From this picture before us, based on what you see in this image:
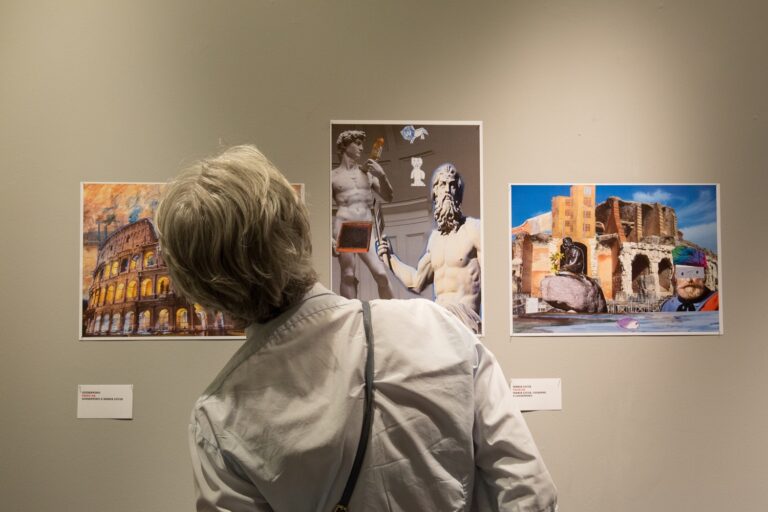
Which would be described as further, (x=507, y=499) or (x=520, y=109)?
(x=520, y=109)

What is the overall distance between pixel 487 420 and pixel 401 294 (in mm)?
704

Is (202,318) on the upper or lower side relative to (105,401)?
upper

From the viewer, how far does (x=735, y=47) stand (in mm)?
1620

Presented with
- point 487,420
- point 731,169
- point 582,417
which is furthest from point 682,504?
point 487,420

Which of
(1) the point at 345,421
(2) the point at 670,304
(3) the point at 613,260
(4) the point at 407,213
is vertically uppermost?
(4) the point at 407,213

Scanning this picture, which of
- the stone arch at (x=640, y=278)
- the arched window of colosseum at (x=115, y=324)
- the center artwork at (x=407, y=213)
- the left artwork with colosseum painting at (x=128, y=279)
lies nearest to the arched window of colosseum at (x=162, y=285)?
the left artwork with colosseum painting at (x=128, y=279)

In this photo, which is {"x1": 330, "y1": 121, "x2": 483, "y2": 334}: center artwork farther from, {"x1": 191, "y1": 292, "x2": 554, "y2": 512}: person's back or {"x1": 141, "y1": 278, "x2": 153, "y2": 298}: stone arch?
{"x1": 191, "y1": 292, "x2": 554, "y2": 512}: person's back

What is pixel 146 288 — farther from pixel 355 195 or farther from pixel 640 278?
pixel 640 278

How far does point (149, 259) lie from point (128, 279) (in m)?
0.07

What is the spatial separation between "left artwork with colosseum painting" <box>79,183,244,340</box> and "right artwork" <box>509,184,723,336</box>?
31.4 inches

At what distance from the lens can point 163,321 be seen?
1.52 m

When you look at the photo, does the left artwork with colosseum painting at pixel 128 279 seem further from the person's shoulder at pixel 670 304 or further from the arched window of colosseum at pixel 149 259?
the person's shoulder at pixel 670 304

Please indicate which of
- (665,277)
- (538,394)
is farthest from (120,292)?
(665,277)

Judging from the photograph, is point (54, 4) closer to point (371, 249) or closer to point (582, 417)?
point (371, 249)
